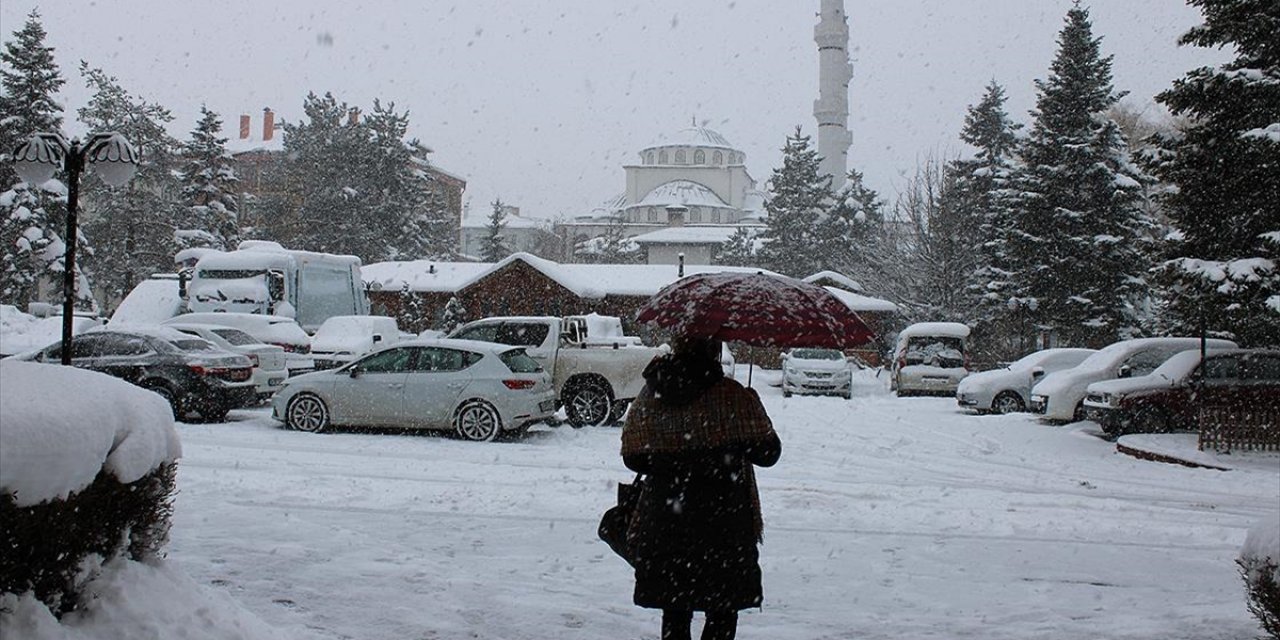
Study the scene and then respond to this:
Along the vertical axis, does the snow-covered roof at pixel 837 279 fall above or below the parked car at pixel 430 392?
above

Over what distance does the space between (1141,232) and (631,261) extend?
47.9 m

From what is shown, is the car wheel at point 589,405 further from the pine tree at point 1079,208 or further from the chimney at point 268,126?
the chimney at point 268,126

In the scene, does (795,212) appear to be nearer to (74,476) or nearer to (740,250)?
(740,250)

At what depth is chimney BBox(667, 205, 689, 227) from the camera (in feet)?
304

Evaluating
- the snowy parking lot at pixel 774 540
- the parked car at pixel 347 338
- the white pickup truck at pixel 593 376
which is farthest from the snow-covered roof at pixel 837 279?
the snowy parking lot at pixel 774 540

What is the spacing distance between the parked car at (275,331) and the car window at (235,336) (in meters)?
0.91

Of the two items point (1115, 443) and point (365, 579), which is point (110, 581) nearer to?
point (365, 579)

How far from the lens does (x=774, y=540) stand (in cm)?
849

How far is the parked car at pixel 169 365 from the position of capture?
15.2 meters

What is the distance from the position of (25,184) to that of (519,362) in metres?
32.0

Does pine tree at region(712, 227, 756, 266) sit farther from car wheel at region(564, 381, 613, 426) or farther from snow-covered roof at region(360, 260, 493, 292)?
car wheel at region(564, 381, 613, 426)

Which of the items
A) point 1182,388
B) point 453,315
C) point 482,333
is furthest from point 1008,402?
point 453,315

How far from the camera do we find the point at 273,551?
7.56m

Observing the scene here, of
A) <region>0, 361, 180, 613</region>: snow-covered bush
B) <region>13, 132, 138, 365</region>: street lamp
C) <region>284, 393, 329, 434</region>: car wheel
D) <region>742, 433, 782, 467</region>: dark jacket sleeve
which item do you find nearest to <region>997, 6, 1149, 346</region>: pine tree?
<region>284, 393, 329, 434</region>: car wheel
